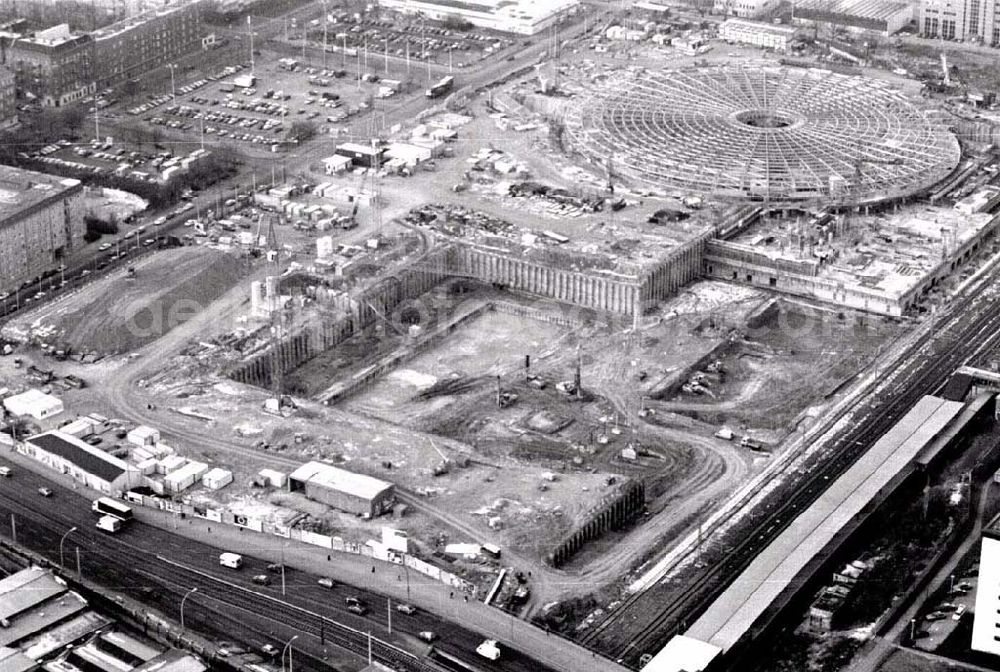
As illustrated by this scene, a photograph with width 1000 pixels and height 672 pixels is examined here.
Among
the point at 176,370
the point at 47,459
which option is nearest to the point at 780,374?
the point at 176,370

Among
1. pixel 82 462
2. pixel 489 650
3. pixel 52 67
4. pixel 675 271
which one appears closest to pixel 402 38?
pixel 52 67

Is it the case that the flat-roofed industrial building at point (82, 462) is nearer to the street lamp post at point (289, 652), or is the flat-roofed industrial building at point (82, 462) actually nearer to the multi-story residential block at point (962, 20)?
the street lamp post at point (289, 652)

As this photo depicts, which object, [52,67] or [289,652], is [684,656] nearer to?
[289,652]

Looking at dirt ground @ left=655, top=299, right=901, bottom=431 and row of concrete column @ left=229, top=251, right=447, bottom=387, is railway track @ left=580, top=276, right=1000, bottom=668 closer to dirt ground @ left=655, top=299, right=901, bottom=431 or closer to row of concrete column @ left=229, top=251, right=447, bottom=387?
dirt ground @ left=655, top=299, right=901, bottom=431

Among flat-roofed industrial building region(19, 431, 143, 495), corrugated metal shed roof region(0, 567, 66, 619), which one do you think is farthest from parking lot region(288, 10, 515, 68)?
corrugated metal shed roof region(0, 567, 66, 619)

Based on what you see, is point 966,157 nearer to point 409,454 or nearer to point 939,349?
point 939,349

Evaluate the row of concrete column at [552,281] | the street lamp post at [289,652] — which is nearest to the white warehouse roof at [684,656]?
Result: the street lamp post at [289,652]
